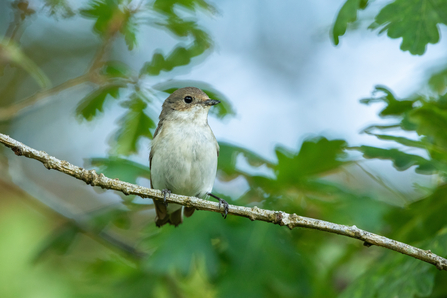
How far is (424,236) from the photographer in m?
3.10

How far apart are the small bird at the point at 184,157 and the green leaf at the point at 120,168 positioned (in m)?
0.35

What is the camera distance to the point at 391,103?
3076 millimetres

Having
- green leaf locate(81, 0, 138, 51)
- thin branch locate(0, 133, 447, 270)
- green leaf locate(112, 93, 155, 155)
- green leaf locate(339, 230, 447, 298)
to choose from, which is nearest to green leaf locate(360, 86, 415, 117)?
green leaf locate(339, 230, 447, 298)

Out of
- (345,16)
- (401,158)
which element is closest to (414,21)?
(345,16)

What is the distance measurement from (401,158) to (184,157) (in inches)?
71.5

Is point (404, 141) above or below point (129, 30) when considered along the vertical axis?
above

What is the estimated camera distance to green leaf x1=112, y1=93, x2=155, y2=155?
368cm

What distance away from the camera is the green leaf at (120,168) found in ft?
11.1

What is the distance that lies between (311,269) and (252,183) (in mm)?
832

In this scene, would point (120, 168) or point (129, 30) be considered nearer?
point (120, 168)

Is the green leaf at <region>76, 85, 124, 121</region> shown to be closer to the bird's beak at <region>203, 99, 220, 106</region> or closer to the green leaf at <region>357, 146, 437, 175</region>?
the bird's beak at <region>203, 99, 220, 106</region>

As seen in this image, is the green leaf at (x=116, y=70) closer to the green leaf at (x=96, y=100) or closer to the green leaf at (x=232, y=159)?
the green leaf at (x=96, y=100)

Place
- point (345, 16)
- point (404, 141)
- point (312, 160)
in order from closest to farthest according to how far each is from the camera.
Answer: point (345, 16), point (404, 141), point (312, 160)

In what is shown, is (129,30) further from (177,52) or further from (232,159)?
(232,159)
